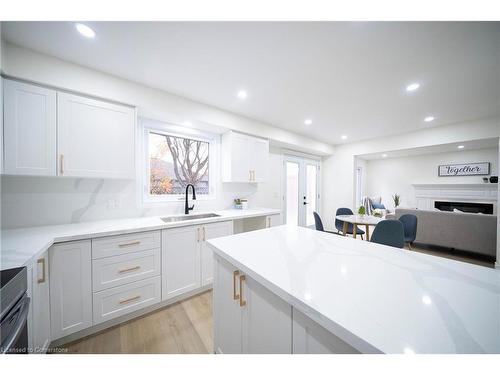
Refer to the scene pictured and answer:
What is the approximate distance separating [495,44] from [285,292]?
2649 millimetres

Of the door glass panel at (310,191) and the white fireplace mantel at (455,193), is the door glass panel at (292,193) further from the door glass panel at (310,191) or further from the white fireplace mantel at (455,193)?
the white fireplace mantel at (455,193)

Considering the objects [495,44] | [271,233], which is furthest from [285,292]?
[495,44]

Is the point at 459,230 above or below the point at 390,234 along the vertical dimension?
below

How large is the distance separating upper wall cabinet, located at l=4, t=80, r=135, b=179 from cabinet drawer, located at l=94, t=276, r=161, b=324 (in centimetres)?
111

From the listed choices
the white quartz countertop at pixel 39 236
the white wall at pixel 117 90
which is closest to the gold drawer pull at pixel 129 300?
the white quartz countertop at pixel 39 236

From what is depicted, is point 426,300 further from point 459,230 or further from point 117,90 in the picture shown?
point 459,230

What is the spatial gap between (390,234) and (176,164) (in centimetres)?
292

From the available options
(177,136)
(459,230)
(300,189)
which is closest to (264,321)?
(177,136)

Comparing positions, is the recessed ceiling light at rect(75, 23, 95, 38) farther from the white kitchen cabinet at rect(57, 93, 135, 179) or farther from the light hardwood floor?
the light hardwood floor

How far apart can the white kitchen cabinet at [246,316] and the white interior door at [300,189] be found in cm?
327

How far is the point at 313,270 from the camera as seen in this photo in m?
0.84

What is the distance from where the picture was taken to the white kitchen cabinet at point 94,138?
164cm

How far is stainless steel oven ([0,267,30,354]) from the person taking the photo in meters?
0.75

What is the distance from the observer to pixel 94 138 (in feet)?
5.79
